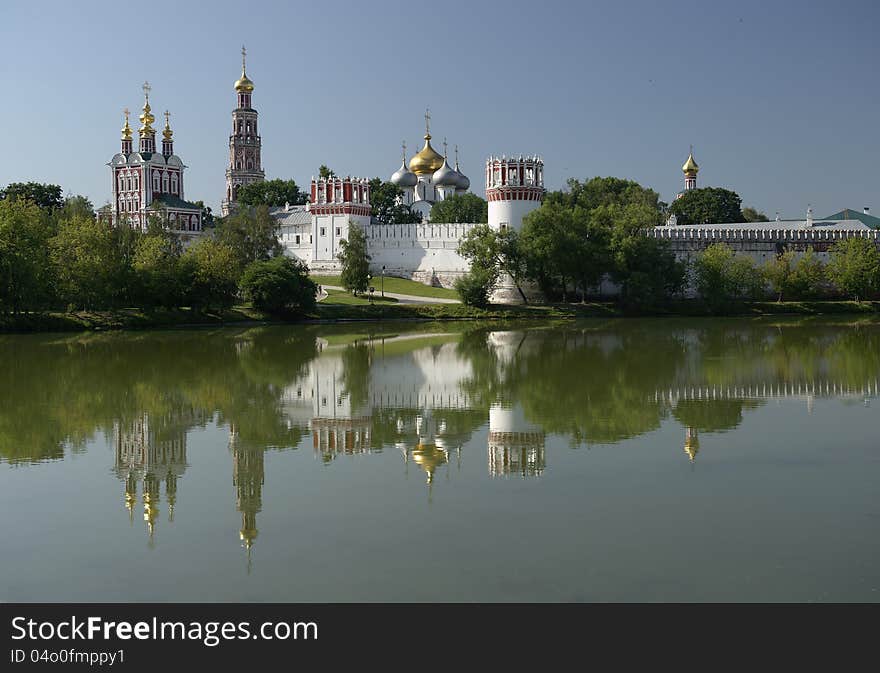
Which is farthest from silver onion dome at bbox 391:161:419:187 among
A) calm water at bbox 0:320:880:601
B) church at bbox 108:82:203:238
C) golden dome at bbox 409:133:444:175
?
calm water at bbox 0:320:880:601

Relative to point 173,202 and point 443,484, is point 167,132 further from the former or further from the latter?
point 443,484

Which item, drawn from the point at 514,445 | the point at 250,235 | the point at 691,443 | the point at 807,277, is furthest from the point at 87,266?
the point at 807,277

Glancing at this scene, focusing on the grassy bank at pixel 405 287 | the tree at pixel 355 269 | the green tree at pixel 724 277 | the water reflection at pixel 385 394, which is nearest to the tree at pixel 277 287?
the tree at pixel 355 269

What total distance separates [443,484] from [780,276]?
126 ft

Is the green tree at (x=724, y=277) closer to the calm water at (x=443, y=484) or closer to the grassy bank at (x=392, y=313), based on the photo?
the grassy bank at (x=392, y=313)

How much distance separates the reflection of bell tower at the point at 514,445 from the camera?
1126 centimetres

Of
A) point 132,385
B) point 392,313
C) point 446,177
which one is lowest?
point 132,385

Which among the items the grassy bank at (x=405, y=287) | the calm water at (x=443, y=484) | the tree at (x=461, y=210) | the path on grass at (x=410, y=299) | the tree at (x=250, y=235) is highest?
the tree at (x=461, y=210)

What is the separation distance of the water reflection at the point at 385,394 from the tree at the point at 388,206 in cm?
3365

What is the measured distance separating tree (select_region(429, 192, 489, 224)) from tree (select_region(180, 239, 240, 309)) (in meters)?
23.2

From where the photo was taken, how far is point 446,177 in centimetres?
6944

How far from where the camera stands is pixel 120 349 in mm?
27672

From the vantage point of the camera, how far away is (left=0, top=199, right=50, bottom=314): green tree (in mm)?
33406

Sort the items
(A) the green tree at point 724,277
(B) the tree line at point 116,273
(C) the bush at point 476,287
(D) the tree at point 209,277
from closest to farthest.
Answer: (B) the tree line at point 116,273
(D) the tree at point 209,277
(C) the bush at point 476,287
(A) the green tree at point 724,277
